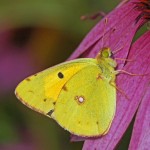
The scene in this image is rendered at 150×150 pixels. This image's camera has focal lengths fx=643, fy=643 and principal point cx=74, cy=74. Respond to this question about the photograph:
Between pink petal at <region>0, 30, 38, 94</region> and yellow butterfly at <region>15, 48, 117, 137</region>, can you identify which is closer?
yellow butterfly at <region>15, 48, 117, 137</region>

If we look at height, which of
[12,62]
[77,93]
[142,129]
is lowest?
[12,62]

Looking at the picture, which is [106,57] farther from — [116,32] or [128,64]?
[116,32]

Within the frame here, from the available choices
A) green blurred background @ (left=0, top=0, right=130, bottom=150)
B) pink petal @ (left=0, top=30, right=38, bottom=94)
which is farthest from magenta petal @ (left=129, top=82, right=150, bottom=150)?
pink petal @ (left=0, top=30, right=38, bottom=94)

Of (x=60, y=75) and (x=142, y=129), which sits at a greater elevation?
(x=60, y=75)

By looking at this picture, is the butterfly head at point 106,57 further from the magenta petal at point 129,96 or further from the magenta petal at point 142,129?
the magenta petal at point 142,129

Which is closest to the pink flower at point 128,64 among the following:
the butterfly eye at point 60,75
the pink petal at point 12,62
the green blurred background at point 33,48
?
the butterfly eye at point 60,75

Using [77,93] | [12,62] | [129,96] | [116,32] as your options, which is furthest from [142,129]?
[12,62]

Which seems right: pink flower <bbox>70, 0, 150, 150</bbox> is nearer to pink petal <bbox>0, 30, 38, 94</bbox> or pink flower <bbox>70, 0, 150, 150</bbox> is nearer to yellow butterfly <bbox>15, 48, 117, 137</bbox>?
yellow butterfly <bbox>15, 48, 117, 137</bbox>

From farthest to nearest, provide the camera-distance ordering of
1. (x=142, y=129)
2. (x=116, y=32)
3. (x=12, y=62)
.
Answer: (x=12, y=62)
(x=116, y=32)
(x=142, y=129)
